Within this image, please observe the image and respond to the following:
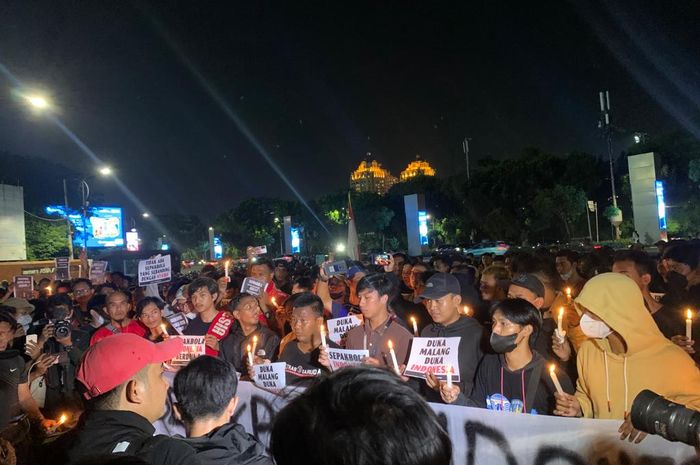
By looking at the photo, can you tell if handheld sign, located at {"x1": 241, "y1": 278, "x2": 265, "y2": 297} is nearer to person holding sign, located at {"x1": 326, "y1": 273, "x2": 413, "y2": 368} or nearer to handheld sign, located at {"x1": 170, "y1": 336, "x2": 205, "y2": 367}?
handheld sign, located at {"x1": 170, "y1": 336, "x2": 205, "y2": 367}

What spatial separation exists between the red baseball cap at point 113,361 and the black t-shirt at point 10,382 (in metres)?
2.00

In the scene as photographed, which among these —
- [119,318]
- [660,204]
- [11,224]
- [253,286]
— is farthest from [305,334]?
[11,224]

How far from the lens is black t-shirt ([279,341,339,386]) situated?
15.7ft

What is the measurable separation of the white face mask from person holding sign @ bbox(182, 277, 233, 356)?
13.8 feet

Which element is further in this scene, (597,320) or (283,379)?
(283,379)

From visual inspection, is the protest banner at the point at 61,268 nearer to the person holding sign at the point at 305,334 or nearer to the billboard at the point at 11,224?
the person holding sign at the point at 305,334

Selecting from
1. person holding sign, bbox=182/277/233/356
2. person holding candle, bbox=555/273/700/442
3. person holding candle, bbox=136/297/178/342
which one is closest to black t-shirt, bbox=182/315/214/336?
person holding sign, bbox=182/277/233/356

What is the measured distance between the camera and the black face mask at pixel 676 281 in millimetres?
5676

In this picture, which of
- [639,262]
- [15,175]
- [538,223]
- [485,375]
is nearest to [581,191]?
[538,223]

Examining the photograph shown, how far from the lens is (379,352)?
4688 millimetres

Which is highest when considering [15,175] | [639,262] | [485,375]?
[15,175]

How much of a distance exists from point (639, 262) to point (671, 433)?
4.61 m

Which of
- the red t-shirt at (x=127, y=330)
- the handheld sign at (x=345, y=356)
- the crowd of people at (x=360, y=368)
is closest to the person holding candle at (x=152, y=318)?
the crowd of people at (x=360, y=368)

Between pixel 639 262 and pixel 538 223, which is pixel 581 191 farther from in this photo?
pixel 639 262
